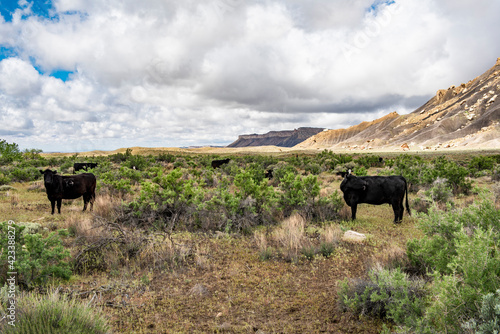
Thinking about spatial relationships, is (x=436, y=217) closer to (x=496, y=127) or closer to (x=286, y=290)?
(x=286, y=290)

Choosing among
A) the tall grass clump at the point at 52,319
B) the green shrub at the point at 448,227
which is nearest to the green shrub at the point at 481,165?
the green shrub at the point at 448,227

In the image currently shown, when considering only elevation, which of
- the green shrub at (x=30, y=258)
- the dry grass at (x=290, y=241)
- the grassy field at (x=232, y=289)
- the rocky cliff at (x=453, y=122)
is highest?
the rocky cliff at (x=453, y=122)

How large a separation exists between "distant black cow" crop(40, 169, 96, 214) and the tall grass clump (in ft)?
27.4

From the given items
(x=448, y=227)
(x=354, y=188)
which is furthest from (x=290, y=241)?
(x=354, y=188)

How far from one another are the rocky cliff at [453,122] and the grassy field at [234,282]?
10850 centimetres

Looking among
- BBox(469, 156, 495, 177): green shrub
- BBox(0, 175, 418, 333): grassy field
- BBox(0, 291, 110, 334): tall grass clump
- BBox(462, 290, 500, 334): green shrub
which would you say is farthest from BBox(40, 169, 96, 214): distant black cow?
BBox(469, 156, 495, 177): green shrub

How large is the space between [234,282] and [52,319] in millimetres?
2916

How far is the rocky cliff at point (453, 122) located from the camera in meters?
103

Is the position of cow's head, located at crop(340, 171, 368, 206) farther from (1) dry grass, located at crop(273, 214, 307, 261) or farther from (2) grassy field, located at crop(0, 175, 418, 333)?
(1) dry grass, located at crop(273, 214, 307, 261)

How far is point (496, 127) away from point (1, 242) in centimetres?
13404

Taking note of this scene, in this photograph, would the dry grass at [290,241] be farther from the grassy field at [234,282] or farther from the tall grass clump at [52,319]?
the tall grass clump at [52,319]

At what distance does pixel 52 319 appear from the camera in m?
2.79


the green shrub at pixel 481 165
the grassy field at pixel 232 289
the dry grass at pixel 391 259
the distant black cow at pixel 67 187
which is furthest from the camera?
the green shrub at pixel 481 165

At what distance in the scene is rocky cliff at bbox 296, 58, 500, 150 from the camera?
10288 centimetres
